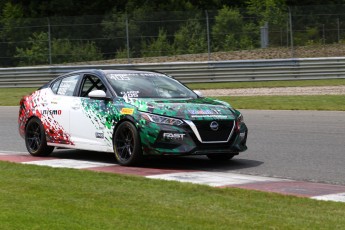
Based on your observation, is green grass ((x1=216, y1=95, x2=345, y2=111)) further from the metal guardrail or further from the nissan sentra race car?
the nissan sentra race car

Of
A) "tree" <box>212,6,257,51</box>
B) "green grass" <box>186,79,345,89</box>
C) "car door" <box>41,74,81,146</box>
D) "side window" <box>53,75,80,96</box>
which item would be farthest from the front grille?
"tree" <box>212,6,257,51</box>

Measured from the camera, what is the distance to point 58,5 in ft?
195

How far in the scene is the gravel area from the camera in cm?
2760

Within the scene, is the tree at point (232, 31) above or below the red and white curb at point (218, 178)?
above

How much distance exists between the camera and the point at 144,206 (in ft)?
27.6

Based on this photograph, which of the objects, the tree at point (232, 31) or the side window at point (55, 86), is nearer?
the side window at point (55, 86)

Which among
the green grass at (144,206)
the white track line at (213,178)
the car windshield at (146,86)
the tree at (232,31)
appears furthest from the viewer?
the tree at (232,31)

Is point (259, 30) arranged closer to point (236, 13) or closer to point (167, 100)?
point (236, 13)

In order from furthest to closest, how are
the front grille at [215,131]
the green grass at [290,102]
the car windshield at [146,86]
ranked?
the green grass at [290,102]
the car windshield at [146,86]
the front grille at [215,131]

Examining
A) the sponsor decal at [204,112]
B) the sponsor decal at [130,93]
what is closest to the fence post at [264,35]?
the sponsor decal at [130,93]

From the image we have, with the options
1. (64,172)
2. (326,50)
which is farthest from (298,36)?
(64,172)

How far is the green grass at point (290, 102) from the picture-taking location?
2194 centimetres

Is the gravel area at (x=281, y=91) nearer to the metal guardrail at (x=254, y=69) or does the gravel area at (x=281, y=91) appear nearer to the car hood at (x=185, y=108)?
the metal guardrail at (x=254, y=69)

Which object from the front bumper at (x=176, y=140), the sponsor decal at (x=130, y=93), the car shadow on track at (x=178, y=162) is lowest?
the car shadow on track at (x=178, y=162)
